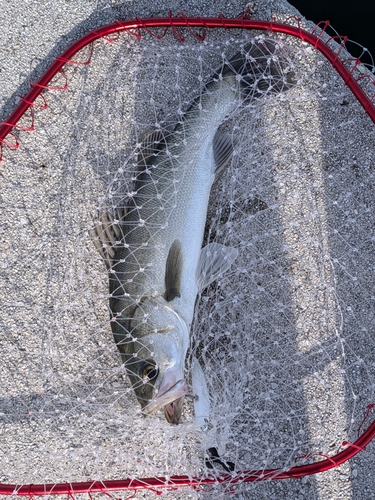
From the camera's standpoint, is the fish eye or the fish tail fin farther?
the fish tail fin

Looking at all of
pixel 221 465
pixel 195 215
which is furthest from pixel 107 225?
pixel 221 465

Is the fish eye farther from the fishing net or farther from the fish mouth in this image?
the fishing net

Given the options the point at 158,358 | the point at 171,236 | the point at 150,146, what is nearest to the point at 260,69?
the point at 150,146

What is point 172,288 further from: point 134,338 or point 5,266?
point 5,266

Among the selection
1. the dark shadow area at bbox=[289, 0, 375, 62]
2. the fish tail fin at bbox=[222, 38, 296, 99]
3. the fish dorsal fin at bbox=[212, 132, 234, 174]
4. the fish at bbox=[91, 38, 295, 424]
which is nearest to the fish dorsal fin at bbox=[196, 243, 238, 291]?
the fish at bbox=[91, 38, 295, 424]

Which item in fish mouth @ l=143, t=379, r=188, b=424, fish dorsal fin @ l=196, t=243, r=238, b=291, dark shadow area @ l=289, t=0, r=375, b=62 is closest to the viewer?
fish mouth @ l=143, t=379, r=188, b=424

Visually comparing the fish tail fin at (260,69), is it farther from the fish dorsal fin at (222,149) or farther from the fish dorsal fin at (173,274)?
the fish dorsal fin at (173,274)
